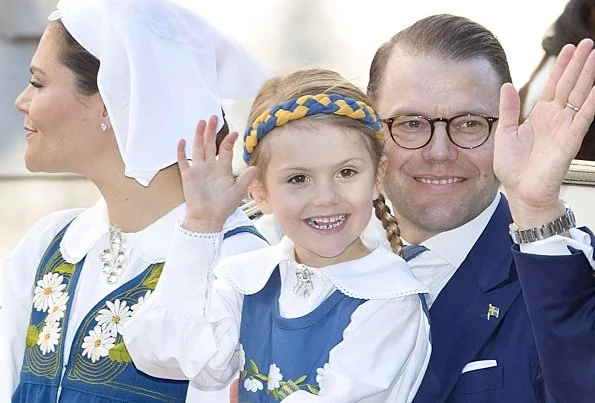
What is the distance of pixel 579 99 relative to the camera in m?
1.80

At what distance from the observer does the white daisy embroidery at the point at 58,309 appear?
2.42 meters

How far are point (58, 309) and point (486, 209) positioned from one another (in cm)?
89

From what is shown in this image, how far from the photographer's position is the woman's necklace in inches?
95.3

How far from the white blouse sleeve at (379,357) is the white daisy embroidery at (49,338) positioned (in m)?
0.62

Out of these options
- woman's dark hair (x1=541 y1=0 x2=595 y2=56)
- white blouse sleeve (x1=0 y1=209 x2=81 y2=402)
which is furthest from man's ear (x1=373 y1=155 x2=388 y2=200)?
woman's dark hair (x1=541 y1=0 x2=595 y2=56)

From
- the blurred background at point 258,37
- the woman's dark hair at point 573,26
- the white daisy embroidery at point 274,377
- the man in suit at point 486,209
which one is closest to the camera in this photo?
the man in suit at point 486,209

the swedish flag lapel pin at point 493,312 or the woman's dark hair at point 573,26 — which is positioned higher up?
the woman's dark hair at point 573,26

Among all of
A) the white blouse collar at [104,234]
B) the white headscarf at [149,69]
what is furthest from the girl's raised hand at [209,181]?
the white blouse collar at [104,234]

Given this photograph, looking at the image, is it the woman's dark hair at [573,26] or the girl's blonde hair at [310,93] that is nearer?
the girl's blonde hair at [310,93]

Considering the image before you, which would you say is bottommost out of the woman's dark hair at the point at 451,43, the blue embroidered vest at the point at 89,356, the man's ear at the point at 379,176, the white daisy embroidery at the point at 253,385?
the blue embroidered vest at the point at 89,356

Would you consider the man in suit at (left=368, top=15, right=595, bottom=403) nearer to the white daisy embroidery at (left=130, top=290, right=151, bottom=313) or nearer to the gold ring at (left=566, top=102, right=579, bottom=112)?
the gold ring at (left=566, top=102, right=579, bottom=112)

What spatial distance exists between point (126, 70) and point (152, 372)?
0.59 metres

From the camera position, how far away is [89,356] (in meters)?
2.35

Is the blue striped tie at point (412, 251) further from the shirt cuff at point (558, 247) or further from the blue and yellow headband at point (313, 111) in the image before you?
the shirt cuff at point (558, 247)
